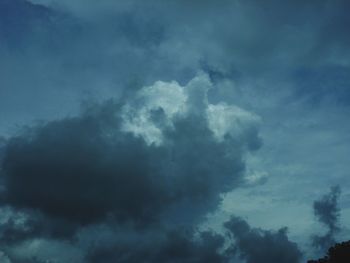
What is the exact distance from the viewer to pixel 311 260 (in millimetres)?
167125

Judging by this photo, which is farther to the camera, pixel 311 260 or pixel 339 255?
pixel 311 260

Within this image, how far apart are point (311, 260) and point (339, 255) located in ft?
67.5

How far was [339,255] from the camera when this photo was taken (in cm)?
14788
